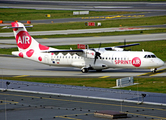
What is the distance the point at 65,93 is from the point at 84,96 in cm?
275

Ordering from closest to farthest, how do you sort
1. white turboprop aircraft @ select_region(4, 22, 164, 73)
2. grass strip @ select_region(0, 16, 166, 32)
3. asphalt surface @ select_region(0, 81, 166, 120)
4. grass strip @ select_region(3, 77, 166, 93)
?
asphalt surface @ select_region(0, 81, 166, 120), grass strip @ select_region(3, 77, 166, 93), white turboprop aircraft @ select_region(4, 22, 164, 73), grass strip @ select_region(0, 16, 166, 32)

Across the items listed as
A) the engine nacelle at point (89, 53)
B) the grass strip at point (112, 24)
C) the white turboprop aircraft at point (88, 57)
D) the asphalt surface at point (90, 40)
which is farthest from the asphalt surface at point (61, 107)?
the grass strip at point (112, 24)

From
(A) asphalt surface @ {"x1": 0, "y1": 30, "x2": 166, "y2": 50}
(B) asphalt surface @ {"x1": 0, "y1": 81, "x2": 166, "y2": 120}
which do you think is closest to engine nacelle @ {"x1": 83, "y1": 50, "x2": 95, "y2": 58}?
(B) asphalt surface @ {"x1": 0, "y1": 81, "x2": 166, "y2": 120}

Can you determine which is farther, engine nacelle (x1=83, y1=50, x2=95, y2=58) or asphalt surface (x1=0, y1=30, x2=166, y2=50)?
asphalt surface (x1=0, y1=30, x2=166, y2=50)

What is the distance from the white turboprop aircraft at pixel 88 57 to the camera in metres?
50.3

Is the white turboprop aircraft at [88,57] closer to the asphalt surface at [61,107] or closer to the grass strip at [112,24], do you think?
the asphalt surface at [61,107]

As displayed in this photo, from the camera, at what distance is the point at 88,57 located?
2100 inches

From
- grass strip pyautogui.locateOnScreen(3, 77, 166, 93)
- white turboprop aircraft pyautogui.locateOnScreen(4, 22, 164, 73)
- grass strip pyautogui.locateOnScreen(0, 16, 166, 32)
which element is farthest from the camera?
grass strip pyautogui.locateOnScreen(0, 16, 166, 32)

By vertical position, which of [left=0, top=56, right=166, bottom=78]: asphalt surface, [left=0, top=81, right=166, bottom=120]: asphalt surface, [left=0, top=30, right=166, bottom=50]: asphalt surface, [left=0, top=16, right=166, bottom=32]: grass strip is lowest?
[left=0, top=81, right=166, bottom=120]: asphalt surface

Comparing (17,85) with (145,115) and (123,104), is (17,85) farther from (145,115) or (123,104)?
(145,115)

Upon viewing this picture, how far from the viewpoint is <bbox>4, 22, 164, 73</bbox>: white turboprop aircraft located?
5032 cm

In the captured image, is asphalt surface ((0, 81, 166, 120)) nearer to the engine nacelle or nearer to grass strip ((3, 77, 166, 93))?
grass strip ((3, 77, 166, 93))

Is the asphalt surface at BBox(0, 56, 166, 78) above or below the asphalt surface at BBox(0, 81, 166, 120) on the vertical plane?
above

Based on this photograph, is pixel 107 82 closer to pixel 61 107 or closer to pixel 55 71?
pixel 55 71
